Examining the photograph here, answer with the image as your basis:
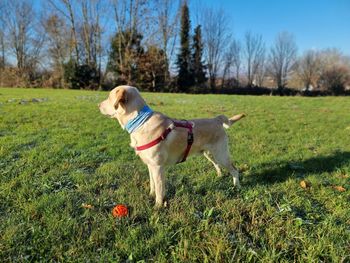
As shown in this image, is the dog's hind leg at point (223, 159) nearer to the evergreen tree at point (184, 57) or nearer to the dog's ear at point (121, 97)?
the dog's ear at point (121, 97)

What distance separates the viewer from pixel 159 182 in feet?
12.4

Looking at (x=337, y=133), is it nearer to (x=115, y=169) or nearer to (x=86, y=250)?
(x=115, y=169)

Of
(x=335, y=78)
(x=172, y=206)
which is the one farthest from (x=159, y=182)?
(x=335, y=78)

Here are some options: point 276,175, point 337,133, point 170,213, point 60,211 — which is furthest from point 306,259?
point 337,133

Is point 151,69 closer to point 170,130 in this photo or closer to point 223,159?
point 223,159

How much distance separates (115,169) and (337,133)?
703cm

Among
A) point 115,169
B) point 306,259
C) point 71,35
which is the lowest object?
point 306,259

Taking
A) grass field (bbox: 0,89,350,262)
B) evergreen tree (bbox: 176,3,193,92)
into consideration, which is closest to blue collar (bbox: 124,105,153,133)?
grass field (bbox: 0,89,350,262)

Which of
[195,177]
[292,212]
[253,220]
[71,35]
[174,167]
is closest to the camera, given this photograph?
[253,220]

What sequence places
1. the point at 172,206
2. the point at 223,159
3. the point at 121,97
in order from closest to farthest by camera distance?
the point at 172,206 < the point at 121,97 < the point at 223,159

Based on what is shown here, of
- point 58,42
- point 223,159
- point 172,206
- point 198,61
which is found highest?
point 58,42

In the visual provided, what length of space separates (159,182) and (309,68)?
67.6 metres

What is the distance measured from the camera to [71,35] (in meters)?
40.4

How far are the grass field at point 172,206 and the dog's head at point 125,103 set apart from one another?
42.1 inches
